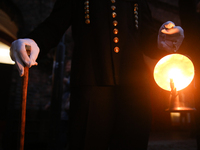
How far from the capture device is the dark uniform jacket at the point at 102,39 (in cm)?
78

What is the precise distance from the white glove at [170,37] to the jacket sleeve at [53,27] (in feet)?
1.51

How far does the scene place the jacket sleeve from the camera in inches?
30.7

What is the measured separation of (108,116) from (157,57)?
0.38 meters

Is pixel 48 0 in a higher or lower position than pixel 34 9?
higher

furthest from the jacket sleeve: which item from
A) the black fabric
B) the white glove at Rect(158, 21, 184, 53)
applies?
the white glove at Rect(158, 21, 184, 53)

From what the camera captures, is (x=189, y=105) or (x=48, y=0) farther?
(x=48, y=0)

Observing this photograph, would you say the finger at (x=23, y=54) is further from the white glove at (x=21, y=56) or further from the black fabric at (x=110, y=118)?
the black fabric at (x=110, y=118)

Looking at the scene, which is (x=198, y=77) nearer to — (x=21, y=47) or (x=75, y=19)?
(x=75, y=19)

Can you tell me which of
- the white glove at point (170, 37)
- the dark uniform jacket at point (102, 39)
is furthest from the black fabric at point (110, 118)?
the white glove at point (170, 37)

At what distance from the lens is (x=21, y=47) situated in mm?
652

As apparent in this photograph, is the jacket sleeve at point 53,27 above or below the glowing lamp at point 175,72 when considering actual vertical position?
above

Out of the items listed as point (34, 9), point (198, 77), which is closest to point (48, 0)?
point (34, 9)

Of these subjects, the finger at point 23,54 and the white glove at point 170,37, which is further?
the white glove at point 170,37

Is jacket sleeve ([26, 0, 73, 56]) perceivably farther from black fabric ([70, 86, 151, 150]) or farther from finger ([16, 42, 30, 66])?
black fabric ([70, 86, 151, 150])
